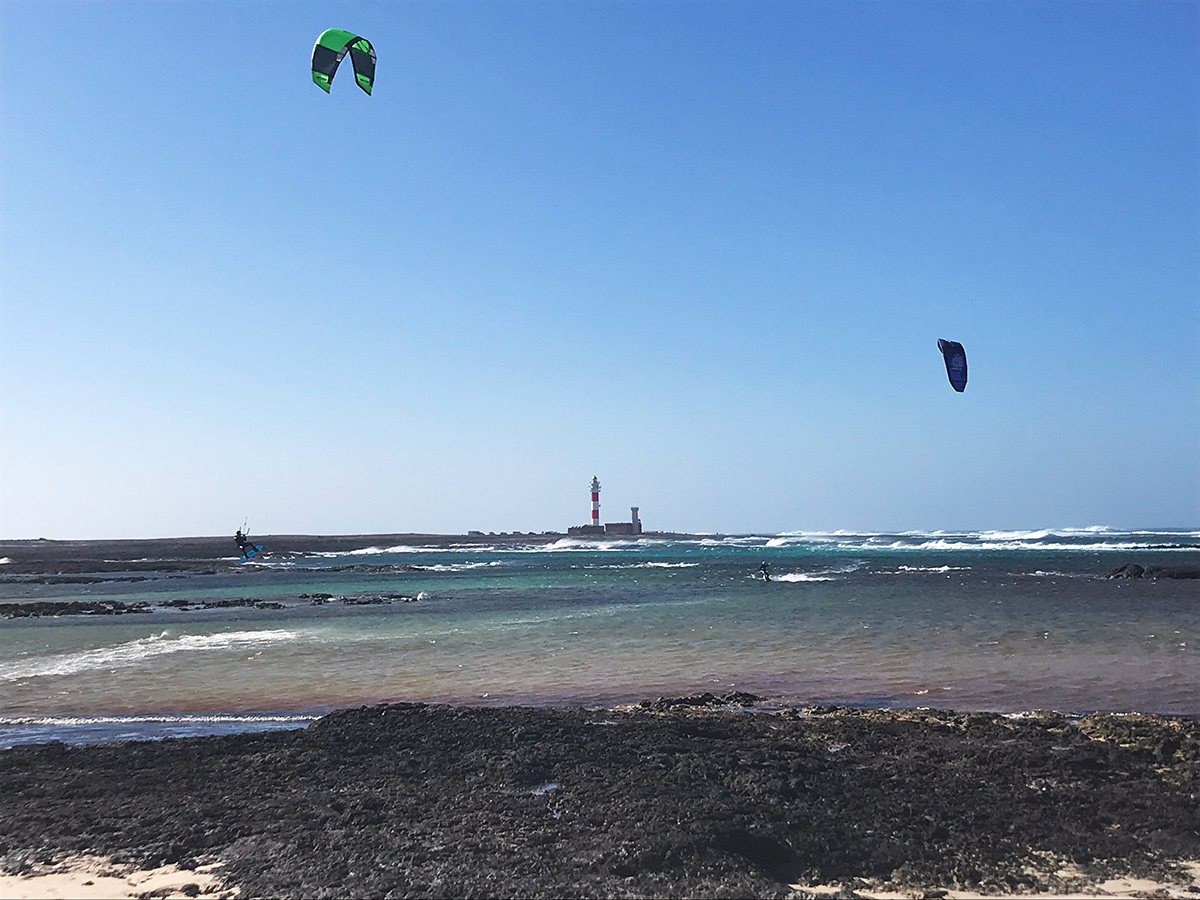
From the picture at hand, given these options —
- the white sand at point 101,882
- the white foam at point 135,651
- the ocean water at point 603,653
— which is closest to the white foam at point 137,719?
the ocean water at point 603,653

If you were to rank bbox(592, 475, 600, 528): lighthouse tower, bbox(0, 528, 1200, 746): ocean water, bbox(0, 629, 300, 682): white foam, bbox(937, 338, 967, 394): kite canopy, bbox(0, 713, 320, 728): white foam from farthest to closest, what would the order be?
1. bbox(592, 475, 600, 528): lighthouse tower
2. bbox(937, 338, 967, 394): kite canopy
3. bbox(0, 629, 300, 682): white foam
4. bbox(0, 528, 1200, 746): ocean water
5. bbox(0, 713, 320, 728): white foam

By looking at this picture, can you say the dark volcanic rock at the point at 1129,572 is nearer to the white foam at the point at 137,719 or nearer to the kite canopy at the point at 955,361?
the kite canopy at the point at 955,361

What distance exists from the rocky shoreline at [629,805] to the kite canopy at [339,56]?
12258mm

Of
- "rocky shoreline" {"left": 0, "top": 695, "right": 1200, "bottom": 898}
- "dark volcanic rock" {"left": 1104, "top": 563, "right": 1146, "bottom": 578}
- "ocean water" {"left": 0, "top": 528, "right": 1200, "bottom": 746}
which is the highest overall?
"rocky shoreline" {"left": 0, "top": 695, "right": 1200, "bottom": 898}

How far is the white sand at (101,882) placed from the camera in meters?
5.81

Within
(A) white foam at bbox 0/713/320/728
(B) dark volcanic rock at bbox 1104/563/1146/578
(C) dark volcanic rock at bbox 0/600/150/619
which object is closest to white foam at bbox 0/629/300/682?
(A) white foam at bbox 0/713/320/728

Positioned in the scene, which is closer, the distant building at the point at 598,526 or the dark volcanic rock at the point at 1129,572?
the dark volcanic rock at the point at 1129,572

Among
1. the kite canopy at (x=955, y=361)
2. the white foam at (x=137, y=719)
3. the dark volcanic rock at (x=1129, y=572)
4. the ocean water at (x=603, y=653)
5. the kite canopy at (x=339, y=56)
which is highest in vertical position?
the kite canopy at (x=339, y=56)

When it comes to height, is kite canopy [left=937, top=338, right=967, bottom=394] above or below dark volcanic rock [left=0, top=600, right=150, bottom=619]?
above

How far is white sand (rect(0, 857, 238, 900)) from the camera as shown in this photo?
5.81m

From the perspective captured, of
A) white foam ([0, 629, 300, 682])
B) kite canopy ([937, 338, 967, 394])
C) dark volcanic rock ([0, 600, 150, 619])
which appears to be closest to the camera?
white foam ([0, 629, 300, 682])

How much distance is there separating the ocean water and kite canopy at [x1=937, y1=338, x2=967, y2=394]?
5.64 m

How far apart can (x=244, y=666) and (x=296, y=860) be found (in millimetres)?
11460

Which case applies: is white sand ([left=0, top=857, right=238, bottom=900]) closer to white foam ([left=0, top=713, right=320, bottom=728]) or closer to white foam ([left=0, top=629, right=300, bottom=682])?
white foam ([left=0, top=713, right=320, bottom=728])
